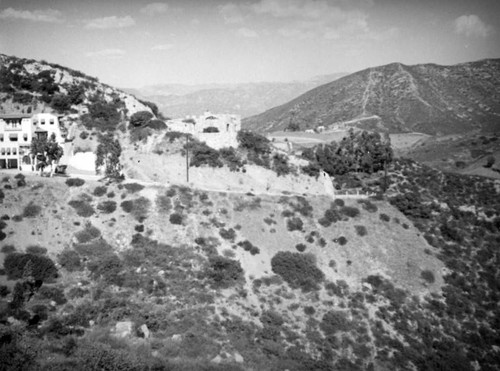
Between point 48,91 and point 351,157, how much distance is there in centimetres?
5252

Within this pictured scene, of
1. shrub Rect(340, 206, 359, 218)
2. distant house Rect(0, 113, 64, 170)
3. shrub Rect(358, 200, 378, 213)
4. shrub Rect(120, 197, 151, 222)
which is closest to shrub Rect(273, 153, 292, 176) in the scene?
shrub Rect(340, 206, 359, 218)

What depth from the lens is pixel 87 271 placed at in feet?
134

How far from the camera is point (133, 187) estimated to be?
5103cm

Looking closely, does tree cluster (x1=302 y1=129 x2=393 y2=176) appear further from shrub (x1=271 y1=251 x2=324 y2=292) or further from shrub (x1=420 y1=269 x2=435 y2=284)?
shrub (x1=271 y1=251 x2=324 y2=292)

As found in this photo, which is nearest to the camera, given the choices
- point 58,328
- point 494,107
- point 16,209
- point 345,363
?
point 58,328

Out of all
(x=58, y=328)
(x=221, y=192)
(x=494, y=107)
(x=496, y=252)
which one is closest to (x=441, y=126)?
(x=494, y=107)

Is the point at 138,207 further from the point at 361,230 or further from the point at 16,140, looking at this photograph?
the point at 361,230

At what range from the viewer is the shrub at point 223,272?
42.2 m

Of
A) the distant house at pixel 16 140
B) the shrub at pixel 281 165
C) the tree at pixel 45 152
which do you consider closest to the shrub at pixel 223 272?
the shrub at pixel 281 165

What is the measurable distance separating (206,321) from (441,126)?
14751 cm

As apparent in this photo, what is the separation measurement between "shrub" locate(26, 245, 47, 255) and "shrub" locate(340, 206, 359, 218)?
3423 cm

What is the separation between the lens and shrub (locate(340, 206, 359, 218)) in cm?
5437

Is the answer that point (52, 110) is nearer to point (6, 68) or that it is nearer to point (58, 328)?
point (6, 68)

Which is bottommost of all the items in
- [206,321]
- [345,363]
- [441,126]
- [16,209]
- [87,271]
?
[345,363]
